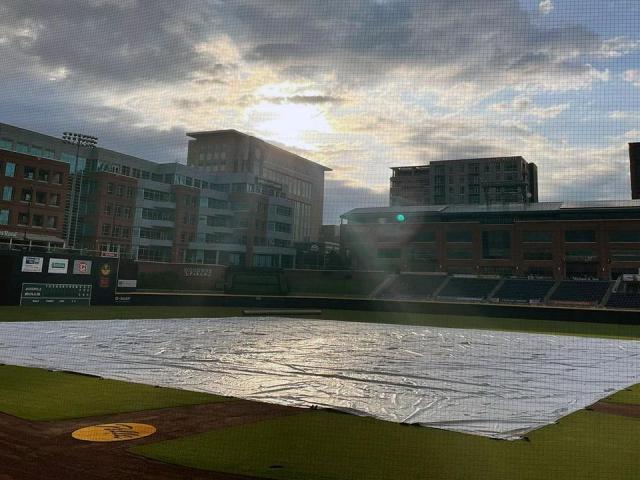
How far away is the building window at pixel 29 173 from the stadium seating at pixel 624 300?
60796mm

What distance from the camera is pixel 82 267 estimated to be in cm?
3127

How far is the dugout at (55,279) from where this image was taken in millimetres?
28188

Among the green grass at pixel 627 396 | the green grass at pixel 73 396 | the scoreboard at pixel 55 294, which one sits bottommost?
the green grass at pixel 73 396

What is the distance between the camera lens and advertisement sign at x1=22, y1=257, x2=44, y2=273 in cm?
2847

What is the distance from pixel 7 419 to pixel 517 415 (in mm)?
7923

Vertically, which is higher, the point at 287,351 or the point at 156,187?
the point at 156,187

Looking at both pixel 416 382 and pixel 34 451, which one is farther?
pixel 416 382

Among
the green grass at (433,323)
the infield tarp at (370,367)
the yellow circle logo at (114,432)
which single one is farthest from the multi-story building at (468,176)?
the yellow circle logo at (114,432)

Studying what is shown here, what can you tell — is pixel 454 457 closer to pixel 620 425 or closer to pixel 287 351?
pixel 620 425

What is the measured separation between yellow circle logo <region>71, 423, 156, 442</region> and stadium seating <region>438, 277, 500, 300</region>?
49.3 m

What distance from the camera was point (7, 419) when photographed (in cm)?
698

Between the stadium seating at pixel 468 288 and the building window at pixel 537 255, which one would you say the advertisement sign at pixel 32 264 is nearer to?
the stadium seating at pixel 468 288

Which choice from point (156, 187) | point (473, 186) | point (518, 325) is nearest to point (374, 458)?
point (518, 325)

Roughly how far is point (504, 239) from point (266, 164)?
50442 mm
